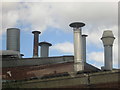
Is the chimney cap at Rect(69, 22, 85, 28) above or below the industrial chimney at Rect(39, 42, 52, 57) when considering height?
above

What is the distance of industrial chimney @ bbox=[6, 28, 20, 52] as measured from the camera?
113 ft

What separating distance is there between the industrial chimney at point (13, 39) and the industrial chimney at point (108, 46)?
1010 cm

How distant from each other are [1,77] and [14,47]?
4.90 m

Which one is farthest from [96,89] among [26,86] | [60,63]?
[60,63]

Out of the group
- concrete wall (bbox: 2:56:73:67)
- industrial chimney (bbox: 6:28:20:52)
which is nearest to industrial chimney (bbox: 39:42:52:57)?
concrete wall (bbox: 2:56:73:67)

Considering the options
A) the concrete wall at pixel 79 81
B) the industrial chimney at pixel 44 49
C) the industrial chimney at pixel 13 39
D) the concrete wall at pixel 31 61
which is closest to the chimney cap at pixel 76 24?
the concrete wall at pixel 31 61

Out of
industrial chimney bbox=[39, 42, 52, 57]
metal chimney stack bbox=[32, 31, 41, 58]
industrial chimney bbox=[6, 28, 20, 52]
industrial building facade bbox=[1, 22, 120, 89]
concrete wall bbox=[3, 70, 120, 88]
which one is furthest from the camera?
industrial chimney bbox=[39, 42, 52, 57]

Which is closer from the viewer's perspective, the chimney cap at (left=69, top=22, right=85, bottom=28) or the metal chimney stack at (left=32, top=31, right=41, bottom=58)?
the chimney cap at (left=69, top=22, right=85, bottom=28)

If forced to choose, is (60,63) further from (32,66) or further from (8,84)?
(8,84)

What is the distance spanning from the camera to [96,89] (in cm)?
2078

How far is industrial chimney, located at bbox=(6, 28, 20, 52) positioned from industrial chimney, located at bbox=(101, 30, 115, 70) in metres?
10.1

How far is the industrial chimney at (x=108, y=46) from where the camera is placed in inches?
1106

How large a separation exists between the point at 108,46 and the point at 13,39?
11.2 meters

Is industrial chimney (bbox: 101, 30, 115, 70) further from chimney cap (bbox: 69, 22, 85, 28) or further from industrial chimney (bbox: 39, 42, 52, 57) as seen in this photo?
industrial chimney (bbox: 39, 42, 52, 57)
